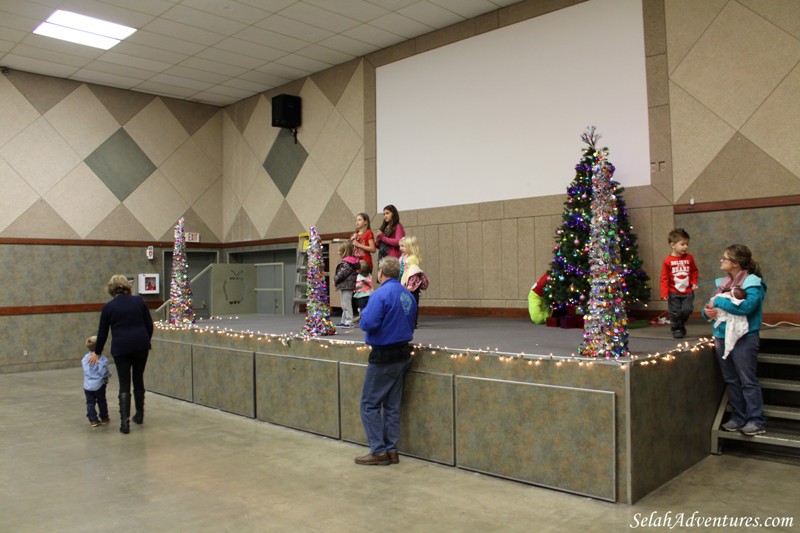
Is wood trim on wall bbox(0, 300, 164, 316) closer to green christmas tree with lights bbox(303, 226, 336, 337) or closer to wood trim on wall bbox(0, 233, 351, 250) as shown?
wood trim on wall bbox(0, 233, 351, 250)

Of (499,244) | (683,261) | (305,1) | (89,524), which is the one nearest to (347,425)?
(89,524)

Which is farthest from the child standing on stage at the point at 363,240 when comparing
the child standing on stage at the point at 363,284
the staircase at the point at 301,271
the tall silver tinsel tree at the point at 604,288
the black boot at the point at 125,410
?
the staircase at the point at 301,271

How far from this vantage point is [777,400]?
220 inches

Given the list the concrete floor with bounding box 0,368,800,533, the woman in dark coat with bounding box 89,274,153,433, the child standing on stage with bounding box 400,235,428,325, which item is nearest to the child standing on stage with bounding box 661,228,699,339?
the concrete floor with bounding box 0,368,800,533

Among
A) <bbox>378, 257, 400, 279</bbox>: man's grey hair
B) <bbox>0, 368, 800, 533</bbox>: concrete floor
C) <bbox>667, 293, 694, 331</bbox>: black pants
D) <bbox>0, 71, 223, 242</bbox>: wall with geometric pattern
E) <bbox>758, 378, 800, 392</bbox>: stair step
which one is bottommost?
<bbox>0, 368, 800, 533</bbox>: concrete floor

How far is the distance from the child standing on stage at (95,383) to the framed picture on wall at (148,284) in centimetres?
606

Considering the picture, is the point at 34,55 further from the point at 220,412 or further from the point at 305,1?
the point at 220,412

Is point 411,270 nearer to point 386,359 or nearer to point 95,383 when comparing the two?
point 386,359

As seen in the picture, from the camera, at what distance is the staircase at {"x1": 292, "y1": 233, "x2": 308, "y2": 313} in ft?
37.5

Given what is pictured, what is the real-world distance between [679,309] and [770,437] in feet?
4.50

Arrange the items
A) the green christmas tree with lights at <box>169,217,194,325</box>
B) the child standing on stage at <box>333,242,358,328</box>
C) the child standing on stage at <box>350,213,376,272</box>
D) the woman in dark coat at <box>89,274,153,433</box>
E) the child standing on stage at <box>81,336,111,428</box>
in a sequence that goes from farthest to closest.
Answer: the green christmas tree with lights at <box>169,217,194,325</box> < the child standing on stage at <box>333,242,358,328</box> < the child standing on stage at <box>350,213,376,272</box> < the child standing on stage at <box>81,336,111,428</box> < the woman in dark coat at <box>89,274,153,433</box>

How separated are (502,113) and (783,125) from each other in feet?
11.6

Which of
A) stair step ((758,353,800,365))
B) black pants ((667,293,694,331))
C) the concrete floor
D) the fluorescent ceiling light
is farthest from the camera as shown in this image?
the fluorescent ceiling light

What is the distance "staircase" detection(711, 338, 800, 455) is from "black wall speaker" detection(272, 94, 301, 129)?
8.85 m
